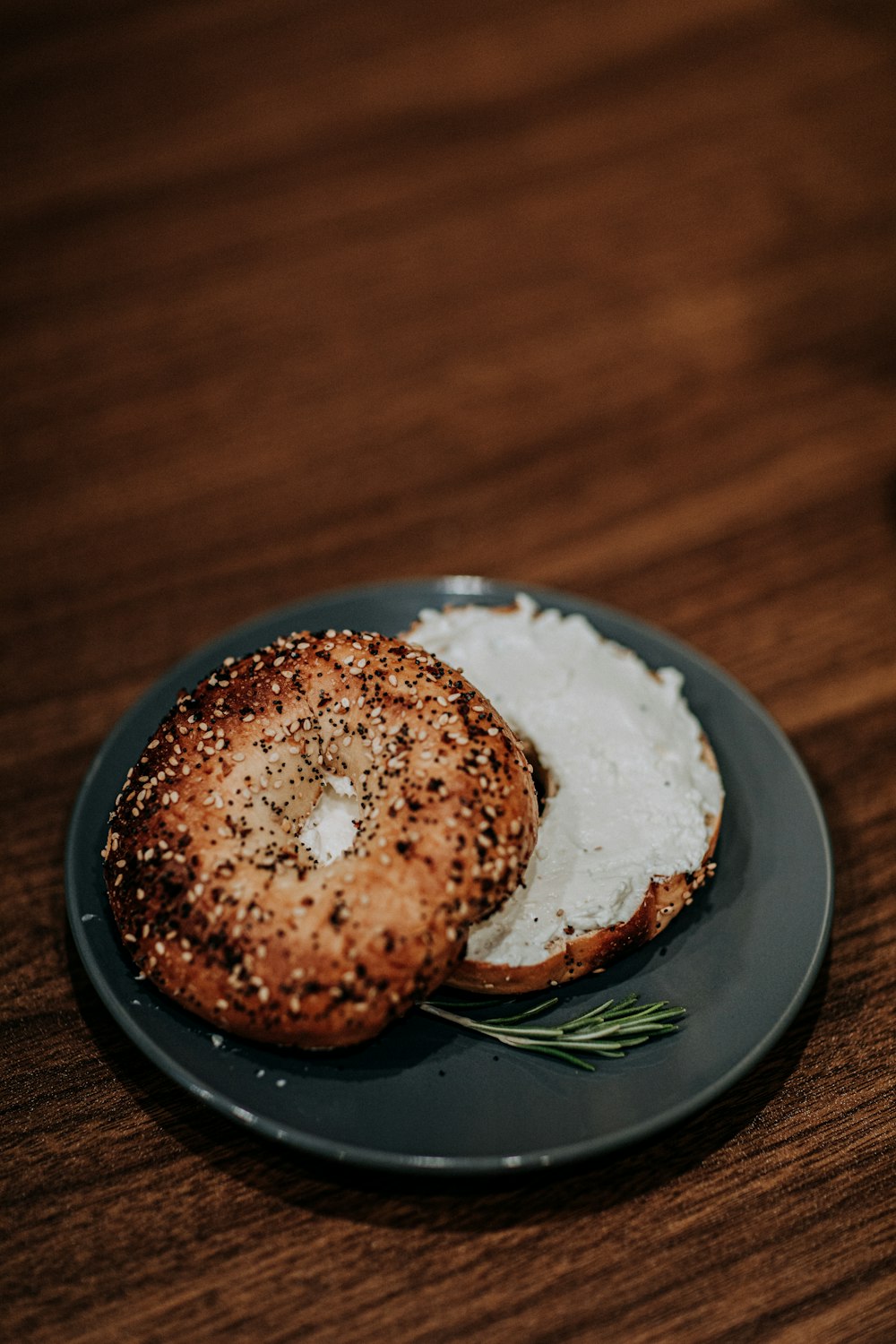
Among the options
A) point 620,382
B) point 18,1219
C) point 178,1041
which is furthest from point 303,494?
point 18,1219

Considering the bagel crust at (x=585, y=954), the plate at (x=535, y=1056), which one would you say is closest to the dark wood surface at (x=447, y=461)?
the plate at (x=535, y=1056)

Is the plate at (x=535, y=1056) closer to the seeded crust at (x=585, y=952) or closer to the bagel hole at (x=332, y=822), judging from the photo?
the seeded crust at (x=585, y=952)

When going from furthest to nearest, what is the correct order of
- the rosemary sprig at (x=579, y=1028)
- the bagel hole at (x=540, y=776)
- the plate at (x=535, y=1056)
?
the bagel hole at (x=540, y=776) < the rosemary sprig at (x=579, y=1028) < the plate at (x=535, y=1056)

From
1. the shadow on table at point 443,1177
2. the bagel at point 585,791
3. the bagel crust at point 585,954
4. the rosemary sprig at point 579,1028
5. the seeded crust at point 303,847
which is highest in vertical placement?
the seeded crust at point 303,847

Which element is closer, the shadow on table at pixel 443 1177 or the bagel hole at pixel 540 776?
the shadow on table at pixel 443 1177

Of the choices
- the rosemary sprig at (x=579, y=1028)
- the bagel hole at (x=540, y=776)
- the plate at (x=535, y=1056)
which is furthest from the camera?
the bagel hole at (x=540, y=776)

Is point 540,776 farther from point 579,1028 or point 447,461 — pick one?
point 447,461

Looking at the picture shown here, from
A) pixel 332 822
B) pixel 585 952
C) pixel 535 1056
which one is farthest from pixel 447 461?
pixel 535 1056
